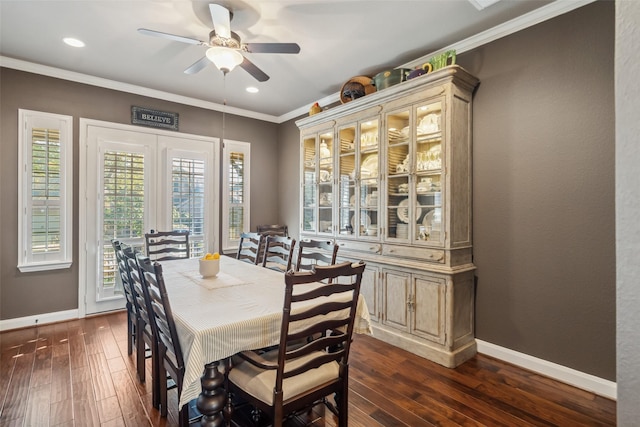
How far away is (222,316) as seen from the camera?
64.3 inches

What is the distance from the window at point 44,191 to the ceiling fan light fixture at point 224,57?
8.14 feet

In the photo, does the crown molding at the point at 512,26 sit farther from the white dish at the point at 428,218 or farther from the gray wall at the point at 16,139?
the gray wall at the point at 16,139

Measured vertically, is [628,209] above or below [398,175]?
below

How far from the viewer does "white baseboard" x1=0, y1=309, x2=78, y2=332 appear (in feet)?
11.1

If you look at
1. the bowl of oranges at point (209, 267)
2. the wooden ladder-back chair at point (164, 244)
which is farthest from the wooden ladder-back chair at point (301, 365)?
the wooden ladder-back chair at point (164, 244)

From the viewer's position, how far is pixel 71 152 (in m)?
3.71

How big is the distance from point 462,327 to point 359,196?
166 cm

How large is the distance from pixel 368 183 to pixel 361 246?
705 millimetres

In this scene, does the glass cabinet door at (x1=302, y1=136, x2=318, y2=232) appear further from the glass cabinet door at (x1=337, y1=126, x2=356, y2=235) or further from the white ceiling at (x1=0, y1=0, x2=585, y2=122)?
the white ceiling at (x1=0, y1=0, x2=585, y2=122)

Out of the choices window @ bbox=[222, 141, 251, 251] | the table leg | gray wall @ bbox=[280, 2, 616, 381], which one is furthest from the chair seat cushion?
window @ bbox=[222, 141, 251, 251]

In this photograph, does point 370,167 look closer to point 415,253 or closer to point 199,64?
point 415,253

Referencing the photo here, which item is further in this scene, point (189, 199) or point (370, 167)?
point (189, 199)

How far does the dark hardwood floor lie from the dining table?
65cm

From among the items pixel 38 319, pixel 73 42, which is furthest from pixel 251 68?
pixel 38 319
